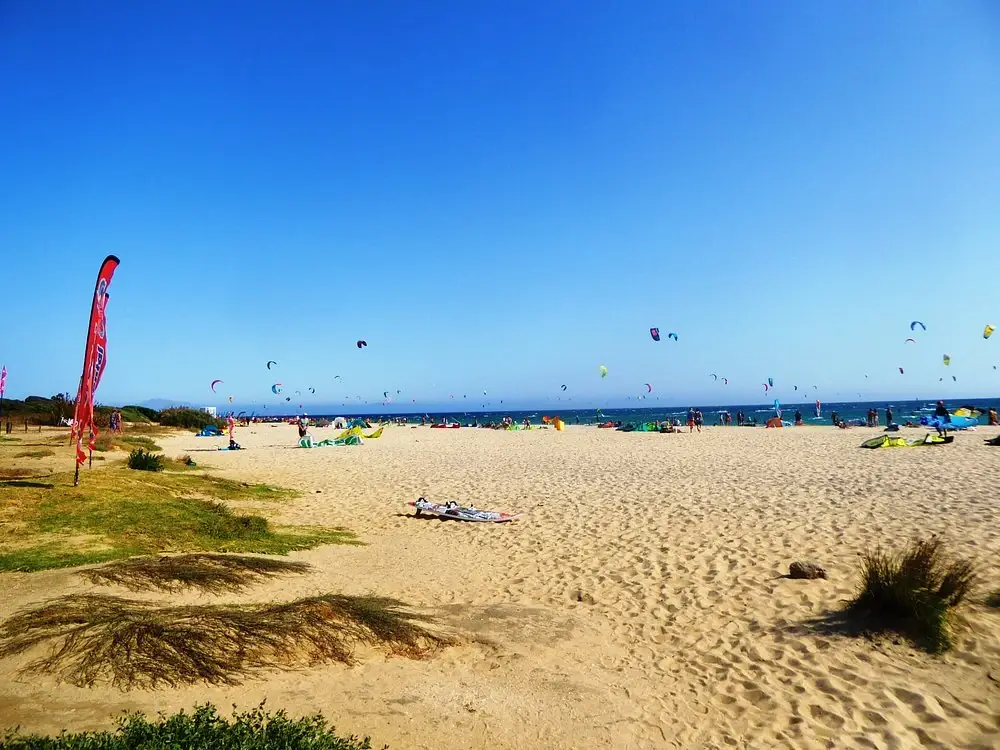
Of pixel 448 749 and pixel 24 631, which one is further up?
pixel 24 631

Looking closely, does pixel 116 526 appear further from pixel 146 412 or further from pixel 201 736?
pixel 146 412

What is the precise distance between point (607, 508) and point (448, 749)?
8.61 meters

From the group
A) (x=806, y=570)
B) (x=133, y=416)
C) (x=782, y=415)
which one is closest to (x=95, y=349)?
(x=806, y=570)

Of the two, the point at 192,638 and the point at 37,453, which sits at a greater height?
the point at 37,453

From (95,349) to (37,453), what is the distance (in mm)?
7637

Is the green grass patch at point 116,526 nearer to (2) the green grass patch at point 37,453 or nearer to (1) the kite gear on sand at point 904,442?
(2) the green grass patch at point 37,453

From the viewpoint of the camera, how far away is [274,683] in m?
3.94

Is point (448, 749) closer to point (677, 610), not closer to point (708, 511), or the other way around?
point (677, 610)

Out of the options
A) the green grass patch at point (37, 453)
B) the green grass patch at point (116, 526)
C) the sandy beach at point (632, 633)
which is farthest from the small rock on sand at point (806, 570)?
the green grass patch at point (37, 453)

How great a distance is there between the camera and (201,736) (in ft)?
9.71

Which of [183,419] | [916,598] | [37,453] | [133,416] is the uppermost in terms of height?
[133,416]

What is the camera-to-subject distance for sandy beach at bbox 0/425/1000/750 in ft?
12.5

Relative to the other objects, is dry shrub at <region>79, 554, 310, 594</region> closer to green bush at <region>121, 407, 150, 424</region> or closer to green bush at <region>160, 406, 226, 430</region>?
green bush at <region>160, 406, 226, 430</region>

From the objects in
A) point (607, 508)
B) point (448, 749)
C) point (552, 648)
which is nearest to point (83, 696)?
point (448, 749)
